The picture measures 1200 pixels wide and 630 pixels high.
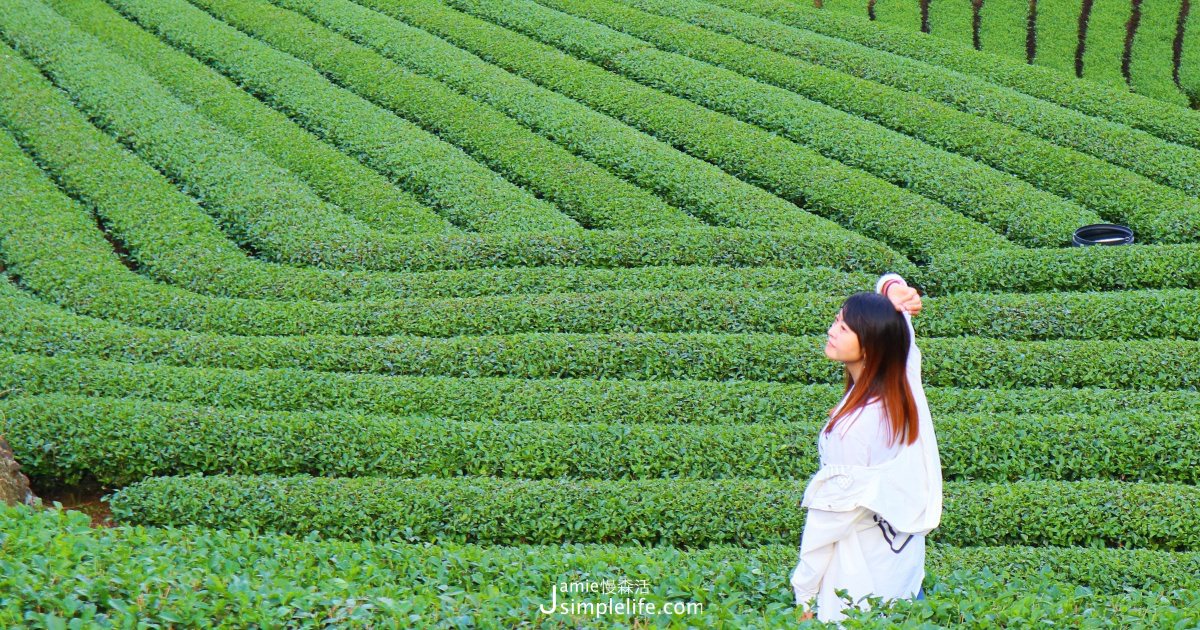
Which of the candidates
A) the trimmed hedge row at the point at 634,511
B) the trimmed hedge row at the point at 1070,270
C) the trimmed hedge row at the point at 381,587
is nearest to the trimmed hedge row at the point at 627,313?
the trimmed hedge row at the point at 1070,270

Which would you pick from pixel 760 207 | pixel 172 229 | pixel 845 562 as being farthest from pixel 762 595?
pixel 172 229

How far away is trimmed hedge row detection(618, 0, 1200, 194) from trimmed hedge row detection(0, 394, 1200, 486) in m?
5.16

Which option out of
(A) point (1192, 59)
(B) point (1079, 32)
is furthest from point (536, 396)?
(A) point (1192, 59)

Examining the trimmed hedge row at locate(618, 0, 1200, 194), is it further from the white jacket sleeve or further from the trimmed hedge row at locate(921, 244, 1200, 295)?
the white jacket sleeve

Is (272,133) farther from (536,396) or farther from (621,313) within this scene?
(536,396)

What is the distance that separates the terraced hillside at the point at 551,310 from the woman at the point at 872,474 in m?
0.22

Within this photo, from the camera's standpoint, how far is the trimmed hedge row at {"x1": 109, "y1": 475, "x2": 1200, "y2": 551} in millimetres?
6633

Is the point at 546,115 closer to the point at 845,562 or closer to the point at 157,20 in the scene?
the point at 157,20

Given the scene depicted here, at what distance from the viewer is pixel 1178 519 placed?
6598 mm

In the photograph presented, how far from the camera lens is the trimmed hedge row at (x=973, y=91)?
11797 millimetres

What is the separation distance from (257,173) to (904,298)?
8726mm

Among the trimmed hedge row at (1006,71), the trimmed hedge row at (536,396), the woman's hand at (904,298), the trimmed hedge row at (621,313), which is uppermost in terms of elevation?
the trimmed hedge row at (1006,71)

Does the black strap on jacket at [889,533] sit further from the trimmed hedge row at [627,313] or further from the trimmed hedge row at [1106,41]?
the trimmed hedge row at [1106,41]

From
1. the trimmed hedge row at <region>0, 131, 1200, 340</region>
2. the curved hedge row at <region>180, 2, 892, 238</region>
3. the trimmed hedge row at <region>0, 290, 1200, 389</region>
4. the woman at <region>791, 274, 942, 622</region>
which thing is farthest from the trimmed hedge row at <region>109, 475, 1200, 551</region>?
the curved hedge row at <region>180, 2, 892, 238</region>
